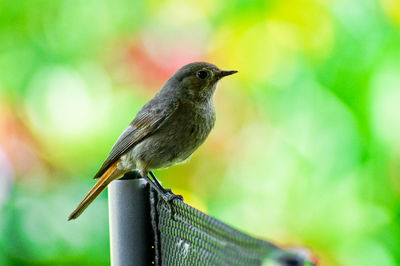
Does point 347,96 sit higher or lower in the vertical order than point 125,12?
lower

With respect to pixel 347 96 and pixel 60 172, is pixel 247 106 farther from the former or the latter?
pixel 60 172

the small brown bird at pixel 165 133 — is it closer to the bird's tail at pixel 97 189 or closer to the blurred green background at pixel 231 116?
the bird's tail at pixel 97 189

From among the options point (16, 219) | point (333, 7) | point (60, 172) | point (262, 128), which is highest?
point (333, 7)

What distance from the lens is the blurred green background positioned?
142 inches

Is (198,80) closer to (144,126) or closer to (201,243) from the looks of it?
(144,126)

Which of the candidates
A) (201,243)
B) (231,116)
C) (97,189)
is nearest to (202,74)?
(97,189)

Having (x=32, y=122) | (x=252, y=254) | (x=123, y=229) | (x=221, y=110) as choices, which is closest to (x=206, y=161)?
(x=221, y=110)

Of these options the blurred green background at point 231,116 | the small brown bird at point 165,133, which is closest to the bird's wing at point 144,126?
the small brown bird at point 165,133

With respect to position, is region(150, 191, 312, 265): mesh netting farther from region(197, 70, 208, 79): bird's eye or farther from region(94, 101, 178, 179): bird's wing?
region(197, 70, 208, 79): bird's eye

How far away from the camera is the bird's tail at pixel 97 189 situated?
2504 millimetres

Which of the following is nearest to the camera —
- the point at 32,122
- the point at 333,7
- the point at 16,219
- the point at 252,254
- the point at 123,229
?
the point at 252,254

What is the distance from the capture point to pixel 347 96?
3859 millimetres

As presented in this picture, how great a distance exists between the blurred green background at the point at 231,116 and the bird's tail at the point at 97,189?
3.05ft

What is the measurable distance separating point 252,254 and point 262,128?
2.80 metres
